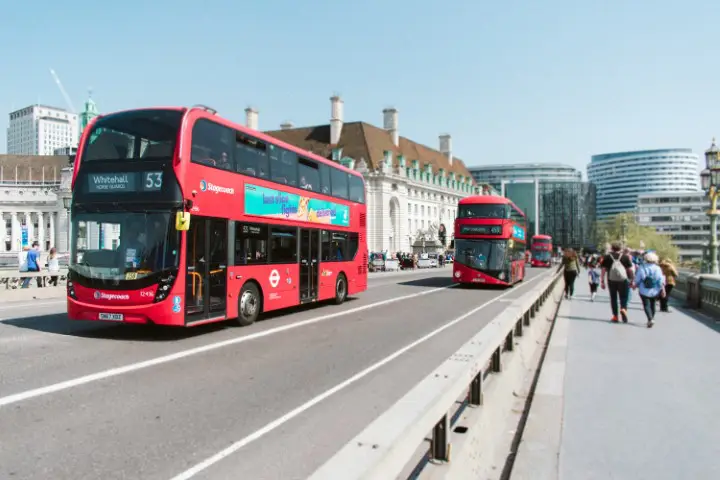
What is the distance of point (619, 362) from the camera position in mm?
8383

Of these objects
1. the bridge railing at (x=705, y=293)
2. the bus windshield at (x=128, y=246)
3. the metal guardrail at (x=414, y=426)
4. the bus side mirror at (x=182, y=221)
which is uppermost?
the bus side mirror at (x=182, y=221)

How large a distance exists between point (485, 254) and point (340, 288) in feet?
33.9

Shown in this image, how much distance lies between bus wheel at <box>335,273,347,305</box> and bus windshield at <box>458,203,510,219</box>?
10170 mm

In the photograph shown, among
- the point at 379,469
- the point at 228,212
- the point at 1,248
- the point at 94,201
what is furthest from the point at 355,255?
the point at 1,248

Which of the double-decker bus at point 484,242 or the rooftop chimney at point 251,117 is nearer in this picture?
the double-decker bus at point 484,242

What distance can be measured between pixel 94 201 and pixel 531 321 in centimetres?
837

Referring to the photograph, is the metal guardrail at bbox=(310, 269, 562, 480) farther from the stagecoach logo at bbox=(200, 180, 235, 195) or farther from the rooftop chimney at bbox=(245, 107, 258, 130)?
the rooftop chimney at bbox=(245, 107, 258, 130)

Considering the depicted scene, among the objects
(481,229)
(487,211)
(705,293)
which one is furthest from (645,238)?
(705,293)

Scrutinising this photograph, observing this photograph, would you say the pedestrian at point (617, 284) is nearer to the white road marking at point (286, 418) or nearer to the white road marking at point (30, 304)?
the white road marking at point (286, 418)

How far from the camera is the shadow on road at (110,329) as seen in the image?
405 inches

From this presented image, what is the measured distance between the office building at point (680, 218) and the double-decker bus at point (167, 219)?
528 feet

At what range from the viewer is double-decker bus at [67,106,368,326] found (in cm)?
963

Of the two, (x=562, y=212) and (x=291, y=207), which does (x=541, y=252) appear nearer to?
(x=291, y=207)

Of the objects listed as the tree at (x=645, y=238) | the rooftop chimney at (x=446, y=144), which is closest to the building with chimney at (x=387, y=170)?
the rooftop chimney at (x=446, y=144)
